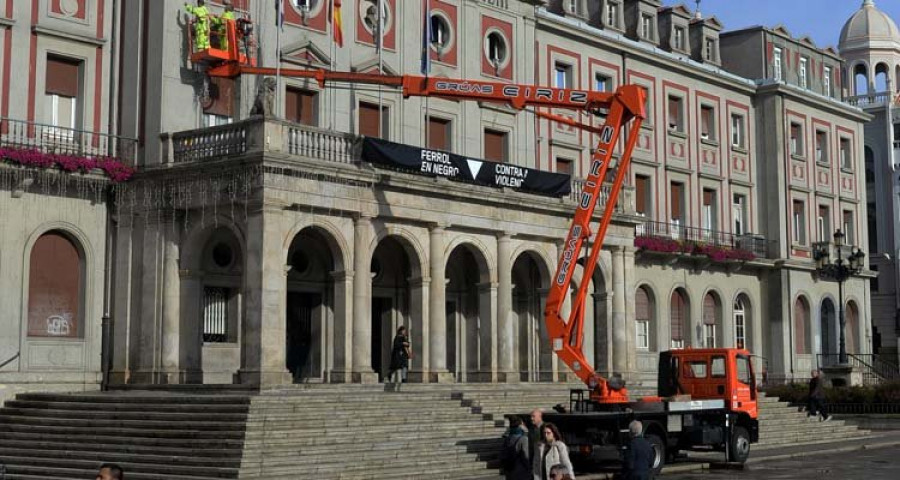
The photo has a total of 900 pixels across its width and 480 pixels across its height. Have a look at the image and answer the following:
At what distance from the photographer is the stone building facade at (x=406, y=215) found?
101 ft

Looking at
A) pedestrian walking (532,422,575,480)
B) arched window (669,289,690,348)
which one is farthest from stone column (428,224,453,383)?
arched window (669,289,690,348)

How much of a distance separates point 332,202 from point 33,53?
26.6 feet

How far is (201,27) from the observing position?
104 ft

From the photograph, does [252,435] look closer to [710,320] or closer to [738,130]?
[710,320]

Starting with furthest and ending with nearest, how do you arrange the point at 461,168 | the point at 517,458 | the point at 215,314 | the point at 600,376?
the point at 461,168 → the point at 215,314 → the point at 600,376 → the point at 517,458

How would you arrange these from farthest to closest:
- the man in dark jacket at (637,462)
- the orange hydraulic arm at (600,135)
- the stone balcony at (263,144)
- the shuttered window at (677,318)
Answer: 1. the shuttered window at (677,318)
2. the stone balcony at (263,144)
3. the orange hydraulic arm at (600,135)
4. the man in dark jacket at (637,462)

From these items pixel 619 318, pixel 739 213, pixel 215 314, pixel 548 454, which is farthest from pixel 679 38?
pixel 548 454

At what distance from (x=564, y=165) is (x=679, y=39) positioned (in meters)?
11.3

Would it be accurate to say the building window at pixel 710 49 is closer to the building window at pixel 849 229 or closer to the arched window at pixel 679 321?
the building window at pixel 849 229

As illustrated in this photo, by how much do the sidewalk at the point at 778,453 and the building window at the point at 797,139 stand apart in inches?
761

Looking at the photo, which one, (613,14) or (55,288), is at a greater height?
(613,14)

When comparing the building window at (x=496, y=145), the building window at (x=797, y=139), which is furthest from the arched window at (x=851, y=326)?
the building window at (x=496, y=145)

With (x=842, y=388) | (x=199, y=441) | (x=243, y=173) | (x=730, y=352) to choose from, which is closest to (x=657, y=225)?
(x=842, y=388)

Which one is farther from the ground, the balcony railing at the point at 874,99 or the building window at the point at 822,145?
the balcony railing at the point at 874,99
